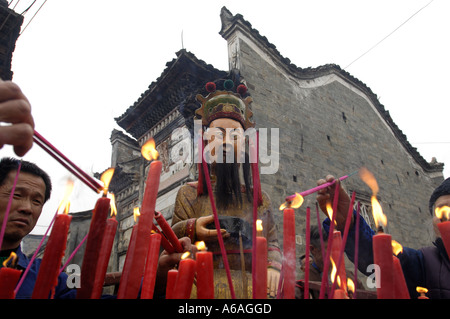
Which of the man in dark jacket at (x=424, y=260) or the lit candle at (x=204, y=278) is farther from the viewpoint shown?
the man in dark jacket at (x=424, y=260)

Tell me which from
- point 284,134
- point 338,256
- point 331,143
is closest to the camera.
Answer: point 338,256

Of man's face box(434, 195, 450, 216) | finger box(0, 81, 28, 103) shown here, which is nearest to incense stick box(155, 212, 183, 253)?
finger box(0, 81, 28, 103)

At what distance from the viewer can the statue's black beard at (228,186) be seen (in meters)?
2.21

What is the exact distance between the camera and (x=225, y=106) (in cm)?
255

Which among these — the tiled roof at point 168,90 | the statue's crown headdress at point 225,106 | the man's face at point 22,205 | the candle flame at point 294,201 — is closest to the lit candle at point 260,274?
the candle flame at point 294,201

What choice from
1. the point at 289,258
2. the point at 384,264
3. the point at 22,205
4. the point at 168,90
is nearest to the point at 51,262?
the point at 289,258

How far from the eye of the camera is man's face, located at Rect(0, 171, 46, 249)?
1.16m

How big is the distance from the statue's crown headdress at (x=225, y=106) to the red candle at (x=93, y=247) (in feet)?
6.43

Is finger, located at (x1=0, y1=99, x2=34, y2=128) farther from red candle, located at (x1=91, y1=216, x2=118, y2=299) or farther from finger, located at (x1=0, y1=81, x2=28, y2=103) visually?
red candle, located at (x1=91, y1=216, x2=118, y2=299)

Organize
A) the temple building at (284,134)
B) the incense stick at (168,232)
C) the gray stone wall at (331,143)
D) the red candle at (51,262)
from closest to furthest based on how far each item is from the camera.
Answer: the red candle at (51,262) → the incense stick at (168,232) → the temple building at (284,134) → the gray stone wall at (331,143)

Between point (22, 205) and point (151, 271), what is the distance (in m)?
0.78

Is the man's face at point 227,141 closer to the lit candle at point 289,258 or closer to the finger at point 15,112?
the lit candle at point 289,258

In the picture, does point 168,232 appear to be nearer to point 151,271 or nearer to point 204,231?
point 151,271
